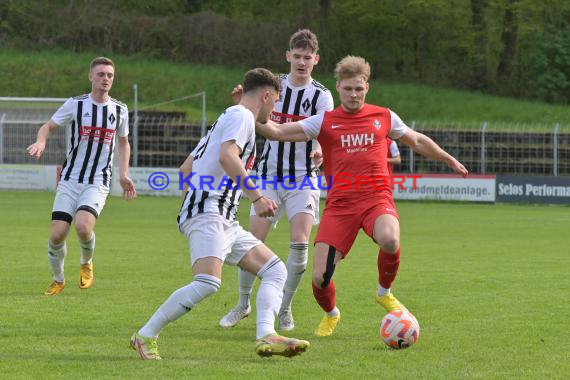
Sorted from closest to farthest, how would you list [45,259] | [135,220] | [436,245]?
[45,259]
[436,245]
[135,220]

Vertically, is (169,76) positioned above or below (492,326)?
above

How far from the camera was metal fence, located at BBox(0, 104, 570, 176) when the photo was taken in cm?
3142

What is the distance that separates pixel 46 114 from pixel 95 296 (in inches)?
994

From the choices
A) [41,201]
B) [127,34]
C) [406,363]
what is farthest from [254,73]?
[127,34]

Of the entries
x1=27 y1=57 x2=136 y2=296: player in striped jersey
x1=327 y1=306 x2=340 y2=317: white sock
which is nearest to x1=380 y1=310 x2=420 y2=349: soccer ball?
x1=327 y1=306 x2=340 y2=317: white sock

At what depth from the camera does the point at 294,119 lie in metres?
8.93

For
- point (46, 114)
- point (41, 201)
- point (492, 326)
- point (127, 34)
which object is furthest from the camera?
point (127, 34)

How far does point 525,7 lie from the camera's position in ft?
160

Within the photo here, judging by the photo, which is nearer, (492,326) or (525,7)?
(492,326)

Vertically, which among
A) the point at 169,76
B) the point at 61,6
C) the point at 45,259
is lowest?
the point at 45,259

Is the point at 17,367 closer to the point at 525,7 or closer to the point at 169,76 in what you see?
the point at 169,76

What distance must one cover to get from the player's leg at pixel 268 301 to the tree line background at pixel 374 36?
40.6 m

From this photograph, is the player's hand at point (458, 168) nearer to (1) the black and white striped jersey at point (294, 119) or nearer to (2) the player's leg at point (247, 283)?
(1) the black and white striped jersey at point (294, 119)

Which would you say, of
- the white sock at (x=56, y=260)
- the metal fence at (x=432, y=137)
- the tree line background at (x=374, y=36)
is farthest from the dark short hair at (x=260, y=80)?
the tree line background at (x=374, y=36)
